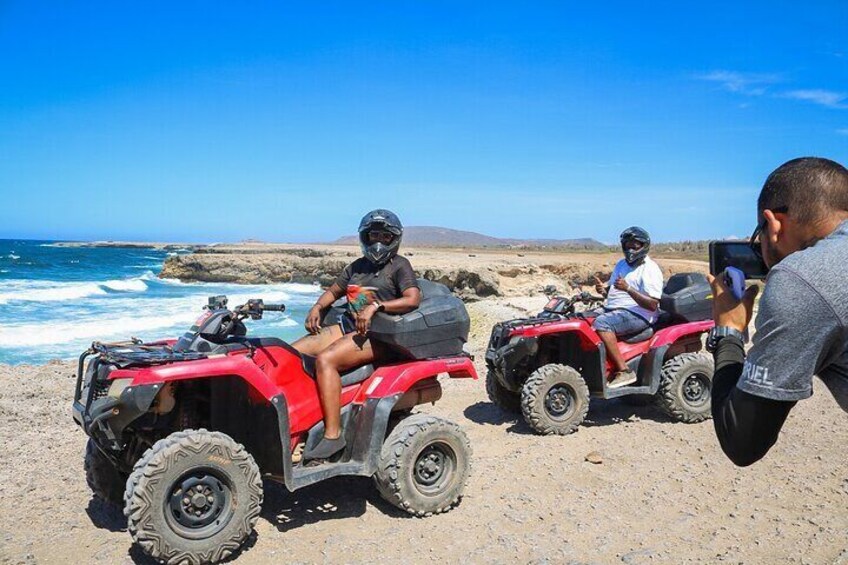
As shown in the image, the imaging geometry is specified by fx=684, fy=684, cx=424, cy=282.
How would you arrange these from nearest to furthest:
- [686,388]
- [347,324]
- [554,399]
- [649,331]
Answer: [347,324] → [554,399] → [686,388] → [649,331]

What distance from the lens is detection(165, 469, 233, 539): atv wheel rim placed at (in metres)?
4.05

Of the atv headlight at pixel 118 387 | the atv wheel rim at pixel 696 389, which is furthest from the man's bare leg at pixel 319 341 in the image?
the atv wheel rim at pixel 696 389

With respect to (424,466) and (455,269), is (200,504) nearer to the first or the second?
(424,466)

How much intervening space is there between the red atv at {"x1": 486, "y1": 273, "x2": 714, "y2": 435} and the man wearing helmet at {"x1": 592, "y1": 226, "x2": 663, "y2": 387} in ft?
0.40

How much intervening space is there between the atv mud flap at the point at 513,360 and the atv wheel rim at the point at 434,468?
2.33 metres

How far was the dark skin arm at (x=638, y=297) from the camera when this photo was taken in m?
7.49

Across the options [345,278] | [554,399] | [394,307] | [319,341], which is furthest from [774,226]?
[554,399]

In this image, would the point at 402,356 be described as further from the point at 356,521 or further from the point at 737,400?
the point at 737,400

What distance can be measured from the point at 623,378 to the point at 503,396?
140 cm

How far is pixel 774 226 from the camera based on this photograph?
6.62 feet

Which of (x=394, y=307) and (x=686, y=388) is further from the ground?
(x=394, y=307)

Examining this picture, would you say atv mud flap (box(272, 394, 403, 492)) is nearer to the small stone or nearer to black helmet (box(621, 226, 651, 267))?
the small stone

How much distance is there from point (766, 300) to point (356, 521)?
3.87m

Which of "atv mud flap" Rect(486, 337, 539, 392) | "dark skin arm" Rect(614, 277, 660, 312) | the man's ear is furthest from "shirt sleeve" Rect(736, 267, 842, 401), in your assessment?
"dark skin arm" Rect(614, 277, 660, 312)
